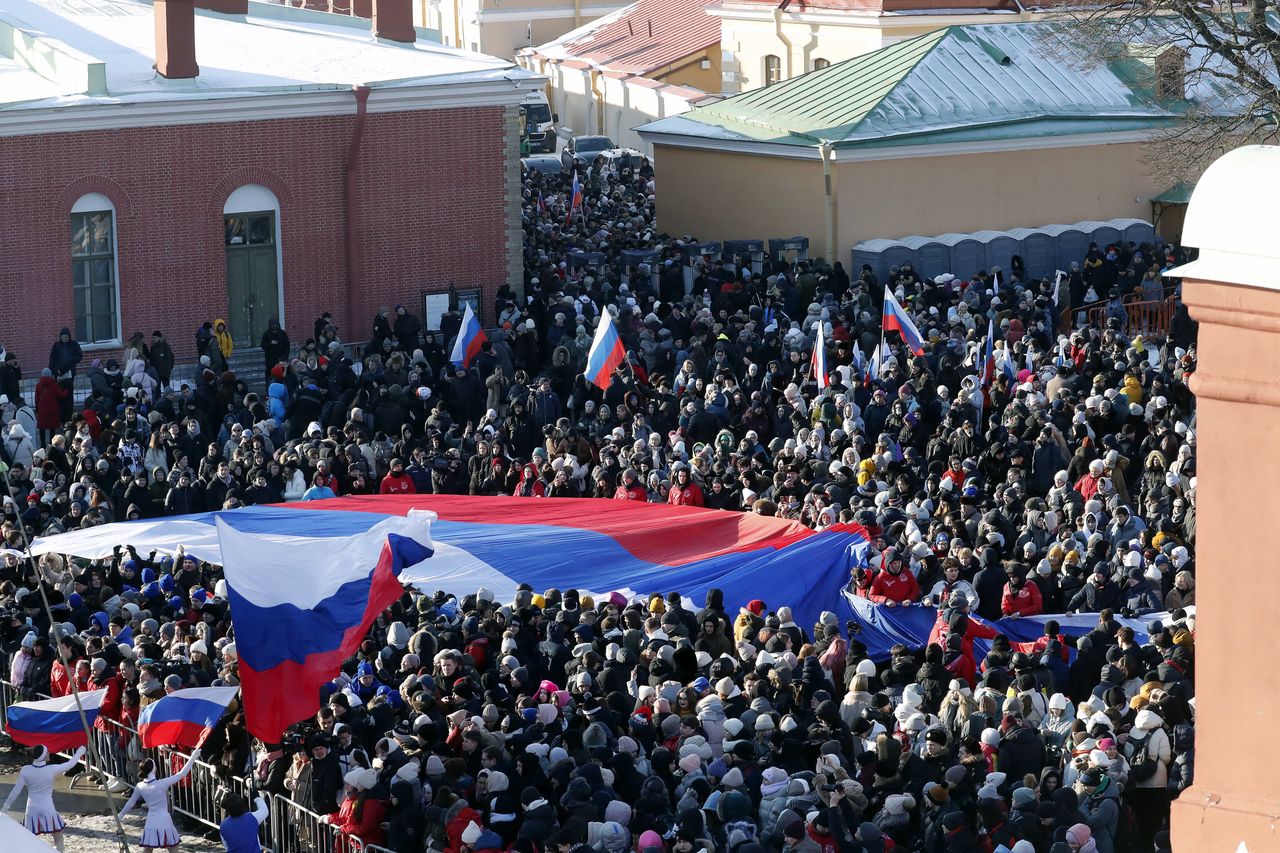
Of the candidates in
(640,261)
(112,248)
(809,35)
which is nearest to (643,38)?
(809,35)

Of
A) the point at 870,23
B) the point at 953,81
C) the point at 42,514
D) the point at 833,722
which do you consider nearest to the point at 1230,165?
the point at 833,722

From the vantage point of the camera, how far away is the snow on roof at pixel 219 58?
96.9 feet

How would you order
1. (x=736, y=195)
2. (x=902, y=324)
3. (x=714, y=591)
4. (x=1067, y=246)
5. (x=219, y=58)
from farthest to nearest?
(x=736, y=195)
(x=1067, y=246)
(x=219, y=58)
(x=902, y=324)
(x=714, y=591)

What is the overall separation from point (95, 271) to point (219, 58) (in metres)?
5.12

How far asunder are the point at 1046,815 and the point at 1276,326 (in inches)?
302

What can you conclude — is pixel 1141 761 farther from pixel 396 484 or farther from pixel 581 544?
pixel 396 484

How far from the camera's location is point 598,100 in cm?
5616

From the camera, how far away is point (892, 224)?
111 ft

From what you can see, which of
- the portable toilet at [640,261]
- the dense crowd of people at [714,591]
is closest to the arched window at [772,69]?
the portable toilet at [640,261]

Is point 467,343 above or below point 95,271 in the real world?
below

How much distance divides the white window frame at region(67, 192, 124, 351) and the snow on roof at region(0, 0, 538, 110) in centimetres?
145

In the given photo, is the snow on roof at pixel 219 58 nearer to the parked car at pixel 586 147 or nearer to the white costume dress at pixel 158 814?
the parked car at pixel 586 147

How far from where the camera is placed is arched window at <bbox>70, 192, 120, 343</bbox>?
28891 millimetres

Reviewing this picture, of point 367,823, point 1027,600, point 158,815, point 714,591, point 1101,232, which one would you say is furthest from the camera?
point 1101,232
